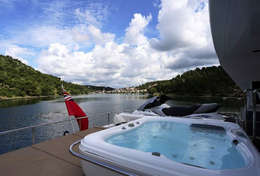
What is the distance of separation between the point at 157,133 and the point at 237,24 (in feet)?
9.64

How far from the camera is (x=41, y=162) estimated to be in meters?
1.92

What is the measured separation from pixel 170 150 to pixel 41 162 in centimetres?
197

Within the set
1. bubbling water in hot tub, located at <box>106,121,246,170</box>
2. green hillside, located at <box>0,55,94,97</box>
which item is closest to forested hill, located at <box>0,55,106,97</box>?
green hillside, located at <box>0,55,94,97</box>

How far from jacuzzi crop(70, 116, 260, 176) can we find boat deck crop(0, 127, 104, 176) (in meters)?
0.44

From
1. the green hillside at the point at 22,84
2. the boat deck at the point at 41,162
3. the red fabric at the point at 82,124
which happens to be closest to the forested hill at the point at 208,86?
the red fabric at the point at 82,124

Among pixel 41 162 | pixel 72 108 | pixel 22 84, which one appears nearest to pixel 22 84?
pixel 22 84

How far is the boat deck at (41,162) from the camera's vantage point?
170cm

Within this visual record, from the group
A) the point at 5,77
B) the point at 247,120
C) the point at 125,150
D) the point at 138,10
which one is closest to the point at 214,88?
the point at 138,10

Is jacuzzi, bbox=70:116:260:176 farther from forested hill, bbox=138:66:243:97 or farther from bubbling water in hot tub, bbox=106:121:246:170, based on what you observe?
forested hill, bbox=138:66:243:97

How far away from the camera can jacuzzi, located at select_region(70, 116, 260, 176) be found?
1.12 meters

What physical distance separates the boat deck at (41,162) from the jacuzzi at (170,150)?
436 millimetres

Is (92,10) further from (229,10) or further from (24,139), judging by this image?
(24,139)

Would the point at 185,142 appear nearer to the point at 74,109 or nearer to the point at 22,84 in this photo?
the point at 74,109

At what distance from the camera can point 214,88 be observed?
3272cm
